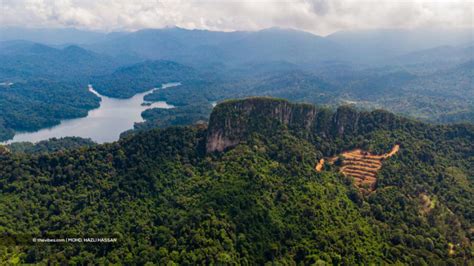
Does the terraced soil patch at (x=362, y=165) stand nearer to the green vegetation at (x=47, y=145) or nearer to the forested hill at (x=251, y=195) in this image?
the forested hill at (x=251, y=195)

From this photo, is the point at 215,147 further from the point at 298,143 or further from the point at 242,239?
the point at 242,239

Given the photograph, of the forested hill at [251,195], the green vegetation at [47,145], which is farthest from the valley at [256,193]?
the green vegetation at [47,145]

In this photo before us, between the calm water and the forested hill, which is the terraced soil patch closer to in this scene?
the forested hill

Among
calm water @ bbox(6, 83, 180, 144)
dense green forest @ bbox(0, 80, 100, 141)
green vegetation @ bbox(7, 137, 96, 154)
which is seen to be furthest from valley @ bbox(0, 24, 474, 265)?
dense green forest @ bbox(0, 80, 100, 141)

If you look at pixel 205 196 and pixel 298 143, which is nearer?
pixel 205 196

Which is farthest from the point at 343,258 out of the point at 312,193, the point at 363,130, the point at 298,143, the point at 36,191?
the point at 36,191

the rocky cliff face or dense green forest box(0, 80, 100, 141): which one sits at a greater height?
the rocky cliff face
